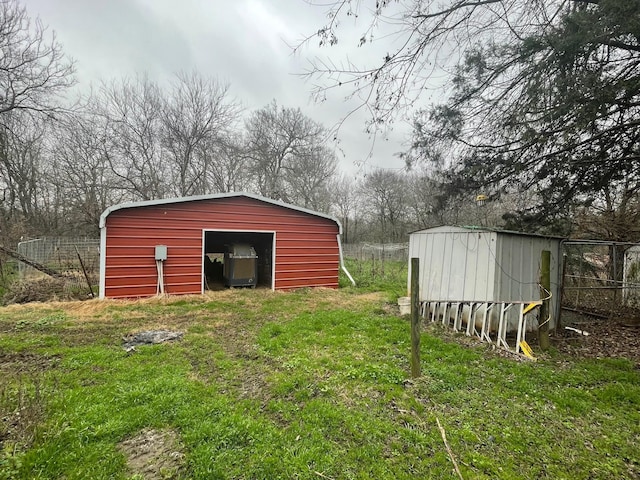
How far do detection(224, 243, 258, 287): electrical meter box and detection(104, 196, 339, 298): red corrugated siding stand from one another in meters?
0.87

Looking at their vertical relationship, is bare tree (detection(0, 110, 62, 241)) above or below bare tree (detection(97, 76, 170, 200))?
below

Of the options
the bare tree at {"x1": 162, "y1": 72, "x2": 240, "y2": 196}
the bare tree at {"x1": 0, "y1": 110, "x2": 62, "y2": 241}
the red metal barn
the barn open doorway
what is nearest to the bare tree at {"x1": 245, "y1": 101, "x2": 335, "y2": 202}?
the bare tree at {"x1": 162, "y1": 72, "x2": 240, "y2": 196}

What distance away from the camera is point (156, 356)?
383 cm

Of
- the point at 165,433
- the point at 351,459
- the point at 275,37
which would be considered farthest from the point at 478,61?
the point at 165,433

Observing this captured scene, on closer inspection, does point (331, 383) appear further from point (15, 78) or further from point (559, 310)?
point (15, 78)

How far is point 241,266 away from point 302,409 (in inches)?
263

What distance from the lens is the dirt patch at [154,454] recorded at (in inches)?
78.1

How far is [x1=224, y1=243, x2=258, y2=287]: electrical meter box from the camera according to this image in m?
8.87

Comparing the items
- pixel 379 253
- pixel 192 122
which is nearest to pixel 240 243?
pixel 379 253

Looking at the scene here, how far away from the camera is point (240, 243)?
9.32 metres

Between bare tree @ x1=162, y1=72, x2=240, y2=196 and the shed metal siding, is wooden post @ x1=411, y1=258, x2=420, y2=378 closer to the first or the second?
the shed metal siding

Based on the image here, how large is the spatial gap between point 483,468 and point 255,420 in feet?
5.74

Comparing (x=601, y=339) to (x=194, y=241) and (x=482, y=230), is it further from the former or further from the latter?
(x=194, y=241)

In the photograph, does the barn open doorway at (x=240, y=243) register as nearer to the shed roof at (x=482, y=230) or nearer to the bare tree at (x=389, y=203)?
the shed roof at (x=482, y=230)
